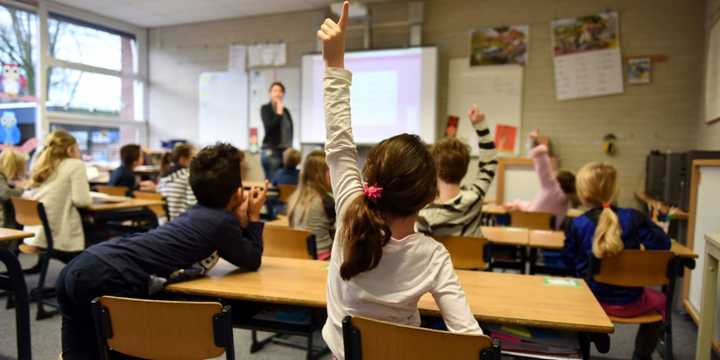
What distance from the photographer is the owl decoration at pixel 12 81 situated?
6090mm

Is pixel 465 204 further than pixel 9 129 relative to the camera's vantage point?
No

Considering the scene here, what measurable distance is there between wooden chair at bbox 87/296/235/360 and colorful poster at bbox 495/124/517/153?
500 centimetres

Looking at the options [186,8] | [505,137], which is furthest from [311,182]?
[186,8]

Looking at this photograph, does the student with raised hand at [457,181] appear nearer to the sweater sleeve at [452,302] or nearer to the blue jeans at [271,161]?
the sweater sleeve at [452,302]

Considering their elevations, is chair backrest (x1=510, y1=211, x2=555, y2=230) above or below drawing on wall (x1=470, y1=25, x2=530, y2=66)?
below

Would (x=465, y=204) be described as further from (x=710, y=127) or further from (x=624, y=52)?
(x=624, y=52)

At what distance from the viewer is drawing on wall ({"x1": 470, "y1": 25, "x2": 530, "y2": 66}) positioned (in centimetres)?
562

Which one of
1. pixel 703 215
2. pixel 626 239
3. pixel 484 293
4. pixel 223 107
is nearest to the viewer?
pixel 484 293

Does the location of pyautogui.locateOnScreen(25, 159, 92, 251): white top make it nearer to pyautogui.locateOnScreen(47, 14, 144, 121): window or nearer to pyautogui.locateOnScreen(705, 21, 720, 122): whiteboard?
pyautogui.locateOnScreen(47, 14, 144, 121): window

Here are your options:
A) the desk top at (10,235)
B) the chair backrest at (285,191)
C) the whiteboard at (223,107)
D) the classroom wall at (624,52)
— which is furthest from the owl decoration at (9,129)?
the desk top at (10,235)

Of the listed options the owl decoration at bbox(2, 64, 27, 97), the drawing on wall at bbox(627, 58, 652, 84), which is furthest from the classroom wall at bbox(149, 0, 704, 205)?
the owl decoration at bbox(2, 64, 27, 97)

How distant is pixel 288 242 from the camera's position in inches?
90.4

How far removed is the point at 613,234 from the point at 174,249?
174cm

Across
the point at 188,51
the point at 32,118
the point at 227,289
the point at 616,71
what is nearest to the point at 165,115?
the point at 188,51
